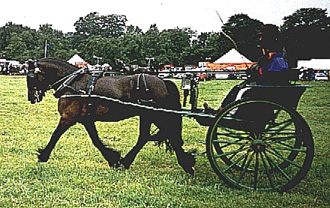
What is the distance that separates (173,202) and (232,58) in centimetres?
1702

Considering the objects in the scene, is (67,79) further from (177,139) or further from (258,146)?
(258,146)

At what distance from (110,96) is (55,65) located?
3.28 feet

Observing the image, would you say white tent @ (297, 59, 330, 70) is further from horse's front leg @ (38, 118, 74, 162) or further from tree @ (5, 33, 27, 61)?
tree @ (5, 33, 27, 61)

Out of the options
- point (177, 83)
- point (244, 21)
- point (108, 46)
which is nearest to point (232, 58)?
point (108, 46)

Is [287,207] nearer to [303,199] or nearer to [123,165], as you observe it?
[303,199]

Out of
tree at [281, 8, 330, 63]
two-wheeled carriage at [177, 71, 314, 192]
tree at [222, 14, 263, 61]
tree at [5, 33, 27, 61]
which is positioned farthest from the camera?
tree at [5, 33, 27, 61]

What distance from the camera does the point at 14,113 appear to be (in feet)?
46.1

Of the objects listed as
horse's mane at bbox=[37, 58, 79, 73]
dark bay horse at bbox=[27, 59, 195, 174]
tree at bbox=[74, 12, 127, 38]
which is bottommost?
dark bay horse at bbox=[27, 59, 195, 174]

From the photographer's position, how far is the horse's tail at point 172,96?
6.83 metres

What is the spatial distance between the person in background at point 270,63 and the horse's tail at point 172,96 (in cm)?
100

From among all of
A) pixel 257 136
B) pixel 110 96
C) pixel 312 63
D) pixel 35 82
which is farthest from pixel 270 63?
pixel 312 63

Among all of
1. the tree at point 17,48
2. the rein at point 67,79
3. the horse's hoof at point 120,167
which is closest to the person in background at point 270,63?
the horse's hoof at point 120,167

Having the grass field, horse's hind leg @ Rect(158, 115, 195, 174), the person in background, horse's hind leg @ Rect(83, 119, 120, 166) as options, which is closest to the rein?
horse's hind leg @ Rect(83, 119, 120, 166)

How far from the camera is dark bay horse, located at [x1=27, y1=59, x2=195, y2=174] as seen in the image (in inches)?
264
